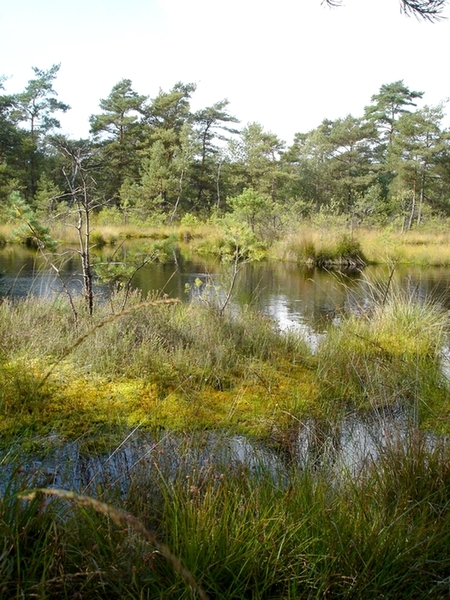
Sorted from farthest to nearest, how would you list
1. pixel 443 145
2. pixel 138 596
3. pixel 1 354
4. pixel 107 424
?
pixel 443 145 < pixel 1 354 < pixel 107 424 < pixel 138 596

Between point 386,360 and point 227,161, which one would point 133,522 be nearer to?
point 386,360

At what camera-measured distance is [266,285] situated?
11070 mm

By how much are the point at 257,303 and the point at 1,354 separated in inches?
213

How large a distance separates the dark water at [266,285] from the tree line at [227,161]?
26.6ft

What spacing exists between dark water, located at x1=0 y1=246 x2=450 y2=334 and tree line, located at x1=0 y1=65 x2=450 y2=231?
8.12 metres

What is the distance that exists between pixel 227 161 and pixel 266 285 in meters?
23.7

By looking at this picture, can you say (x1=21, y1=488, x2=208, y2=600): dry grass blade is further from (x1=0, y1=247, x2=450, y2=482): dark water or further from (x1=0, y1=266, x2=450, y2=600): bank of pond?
(x1=0, y1=247, x2=450, y2=482): dark water

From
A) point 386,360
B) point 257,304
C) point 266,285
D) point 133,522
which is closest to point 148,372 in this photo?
point 386,360

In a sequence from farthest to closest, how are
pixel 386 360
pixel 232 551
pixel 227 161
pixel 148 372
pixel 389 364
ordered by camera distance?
1. pixel 227 161
2. pixel 386 360
3. pixel 148 372
4. pixel 389 364
5. pixel 232 551

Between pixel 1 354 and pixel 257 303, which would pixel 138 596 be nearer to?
A: pixel 1 354

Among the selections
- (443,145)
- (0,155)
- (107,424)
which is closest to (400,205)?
(443,145)

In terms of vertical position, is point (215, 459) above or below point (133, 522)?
below

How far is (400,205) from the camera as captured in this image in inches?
1143

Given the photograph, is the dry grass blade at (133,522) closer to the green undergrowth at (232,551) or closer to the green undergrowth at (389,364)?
the green undergrowth at (232,551)
